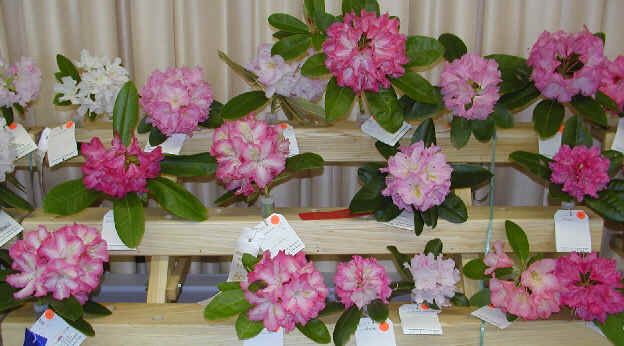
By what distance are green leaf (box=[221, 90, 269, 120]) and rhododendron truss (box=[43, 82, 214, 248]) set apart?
A: 0.16m

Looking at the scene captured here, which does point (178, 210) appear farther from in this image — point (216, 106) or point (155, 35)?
point (155, 35)

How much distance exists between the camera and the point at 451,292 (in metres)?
1.30

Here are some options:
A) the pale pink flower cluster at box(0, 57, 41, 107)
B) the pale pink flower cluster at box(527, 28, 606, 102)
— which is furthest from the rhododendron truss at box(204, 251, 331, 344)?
the pale pink flower cluster at box(0, 57, 41, 107)

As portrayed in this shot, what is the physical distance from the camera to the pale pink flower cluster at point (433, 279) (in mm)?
1286

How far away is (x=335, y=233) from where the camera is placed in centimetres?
142

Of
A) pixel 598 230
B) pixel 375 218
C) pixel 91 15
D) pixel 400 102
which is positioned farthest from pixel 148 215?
pixel 598 230

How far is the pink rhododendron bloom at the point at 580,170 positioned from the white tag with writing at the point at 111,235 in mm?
941

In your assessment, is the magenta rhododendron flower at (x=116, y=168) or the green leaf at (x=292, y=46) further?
the green leaf at (x=292, y=46)

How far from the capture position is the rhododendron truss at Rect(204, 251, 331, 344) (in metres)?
1.16

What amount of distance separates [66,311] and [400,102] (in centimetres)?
87

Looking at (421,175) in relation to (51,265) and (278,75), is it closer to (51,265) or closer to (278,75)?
(278,75)

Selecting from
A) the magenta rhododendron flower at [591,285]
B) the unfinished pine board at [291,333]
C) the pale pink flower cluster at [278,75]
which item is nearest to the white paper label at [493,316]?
the unfinished pine board at [291,333]

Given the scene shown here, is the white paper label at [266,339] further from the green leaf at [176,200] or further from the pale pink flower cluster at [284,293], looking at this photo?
the green leaf at [176,200]

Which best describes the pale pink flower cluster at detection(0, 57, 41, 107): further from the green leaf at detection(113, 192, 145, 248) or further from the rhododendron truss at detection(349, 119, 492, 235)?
the rhododendron truss at detection(349, 119, 492, 235)
